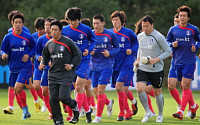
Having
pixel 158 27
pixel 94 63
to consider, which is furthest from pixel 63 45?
pixel 158 27

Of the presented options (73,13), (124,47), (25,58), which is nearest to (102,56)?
(124,47)

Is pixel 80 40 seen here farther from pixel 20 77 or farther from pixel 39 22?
pixel 39 22

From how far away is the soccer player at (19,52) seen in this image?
1134cm

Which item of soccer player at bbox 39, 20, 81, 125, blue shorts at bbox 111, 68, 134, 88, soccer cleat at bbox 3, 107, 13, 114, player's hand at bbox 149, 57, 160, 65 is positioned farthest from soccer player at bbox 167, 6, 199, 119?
soccer cleat at bbox 3, 107, 13, 114

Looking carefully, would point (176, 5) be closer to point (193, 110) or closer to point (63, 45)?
point (193, 110)

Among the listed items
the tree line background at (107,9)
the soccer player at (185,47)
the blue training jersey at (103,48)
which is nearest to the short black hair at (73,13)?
the blue training jersey at (103,48)

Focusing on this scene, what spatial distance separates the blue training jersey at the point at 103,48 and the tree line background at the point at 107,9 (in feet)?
56.8

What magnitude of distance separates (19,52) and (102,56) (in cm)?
182

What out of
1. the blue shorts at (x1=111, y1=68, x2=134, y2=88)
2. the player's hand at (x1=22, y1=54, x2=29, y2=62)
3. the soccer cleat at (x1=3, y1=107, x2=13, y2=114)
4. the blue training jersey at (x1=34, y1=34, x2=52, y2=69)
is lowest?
the soccer cleat at (x1=3, y1=107, x2=13, y2=114)

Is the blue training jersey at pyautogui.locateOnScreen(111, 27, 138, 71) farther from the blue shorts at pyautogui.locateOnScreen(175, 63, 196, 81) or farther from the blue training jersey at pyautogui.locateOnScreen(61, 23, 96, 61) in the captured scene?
the blue training jersey at pyautogui.locateOnScreen(61, 23, 96, 61)

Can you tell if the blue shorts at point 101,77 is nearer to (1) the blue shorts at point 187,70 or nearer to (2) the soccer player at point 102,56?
(2) the soccer player at point 102,56

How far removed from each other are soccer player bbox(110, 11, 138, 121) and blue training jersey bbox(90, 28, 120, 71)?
1.92 feet

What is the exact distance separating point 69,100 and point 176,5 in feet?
72.3

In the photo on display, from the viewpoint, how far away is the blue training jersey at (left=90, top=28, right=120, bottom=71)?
11148mm
